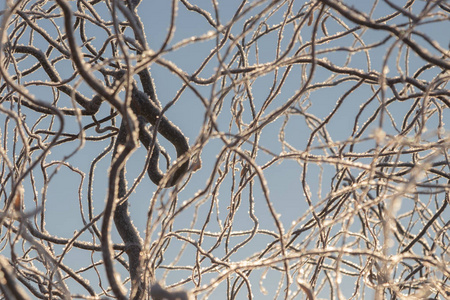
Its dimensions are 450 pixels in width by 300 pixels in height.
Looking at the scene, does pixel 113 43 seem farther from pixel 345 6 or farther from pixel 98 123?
pixel 345 6

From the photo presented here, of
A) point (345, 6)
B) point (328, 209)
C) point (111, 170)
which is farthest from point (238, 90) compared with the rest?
point (111, 170)

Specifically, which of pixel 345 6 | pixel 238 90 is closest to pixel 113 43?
pixel 238 90

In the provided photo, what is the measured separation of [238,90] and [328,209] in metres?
0.22

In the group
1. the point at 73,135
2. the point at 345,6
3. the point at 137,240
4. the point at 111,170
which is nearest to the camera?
the point at 111,170

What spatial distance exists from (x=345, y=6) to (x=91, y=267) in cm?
57

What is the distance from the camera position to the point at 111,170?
395 mm

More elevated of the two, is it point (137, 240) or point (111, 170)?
point (137, 240)

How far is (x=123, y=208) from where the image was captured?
886 millimetres

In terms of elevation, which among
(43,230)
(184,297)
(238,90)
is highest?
(238,90)

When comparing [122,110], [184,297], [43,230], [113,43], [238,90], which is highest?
[113,43]

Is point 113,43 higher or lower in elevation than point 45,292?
higher

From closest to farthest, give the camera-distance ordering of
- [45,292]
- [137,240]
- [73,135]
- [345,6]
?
[345,6] < [45,292] < [137,240] < [73,135]

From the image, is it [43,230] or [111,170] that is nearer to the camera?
[111,170]

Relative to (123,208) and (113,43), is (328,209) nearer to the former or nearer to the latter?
(123,208)
